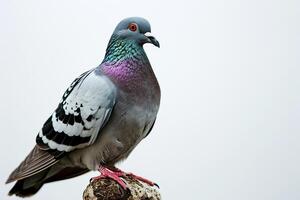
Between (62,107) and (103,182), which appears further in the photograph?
(62,107)

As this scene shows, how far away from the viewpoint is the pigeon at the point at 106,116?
363 centimetres

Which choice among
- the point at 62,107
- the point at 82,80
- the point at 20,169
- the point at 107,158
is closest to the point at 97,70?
the point at 82,80

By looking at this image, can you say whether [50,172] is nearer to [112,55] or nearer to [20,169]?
[20,169]

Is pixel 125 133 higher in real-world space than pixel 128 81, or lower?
lower

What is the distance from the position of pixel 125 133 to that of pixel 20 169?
0.80 meters

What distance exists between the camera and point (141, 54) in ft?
12.4

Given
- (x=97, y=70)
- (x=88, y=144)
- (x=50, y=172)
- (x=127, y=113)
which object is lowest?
(x=50, y=172)

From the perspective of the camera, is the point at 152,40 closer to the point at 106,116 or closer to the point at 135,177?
the point at 106,116

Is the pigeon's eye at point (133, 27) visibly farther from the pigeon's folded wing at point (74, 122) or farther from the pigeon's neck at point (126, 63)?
the pigeon's folded wing at point (74, 122)

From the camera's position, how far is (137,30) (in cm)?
375

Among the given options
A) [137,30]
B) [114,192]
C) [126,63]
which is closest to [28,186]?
[114,192]

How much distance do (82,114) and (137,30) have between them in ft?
2.24

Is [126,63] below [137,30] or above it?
below

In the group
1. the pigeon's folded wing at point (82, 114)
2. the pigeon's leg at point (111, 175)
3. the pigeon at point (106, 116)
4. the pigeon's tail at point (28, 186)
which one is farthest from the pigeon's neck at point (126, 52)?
the pigeon's tail at point (28, 186)
